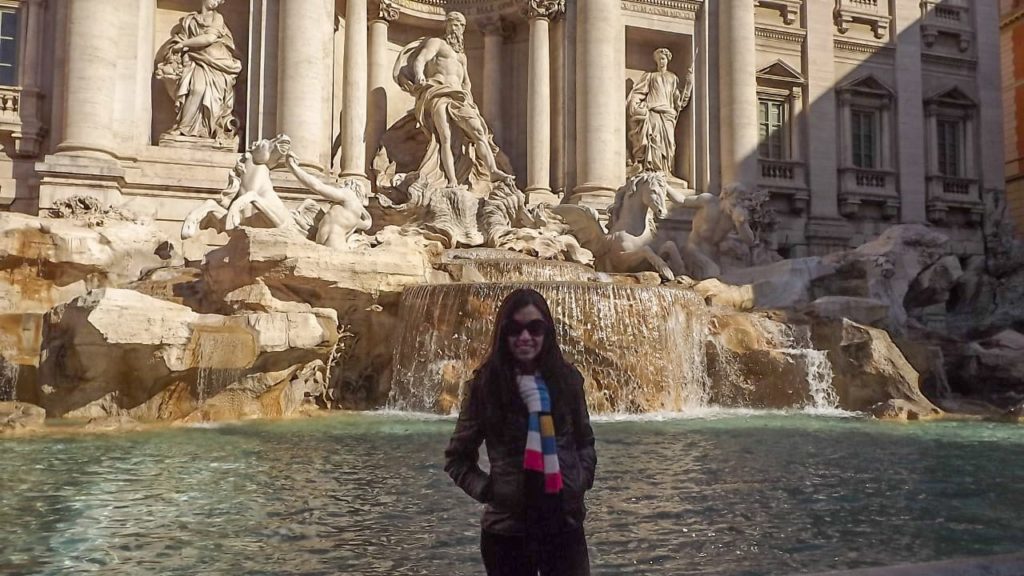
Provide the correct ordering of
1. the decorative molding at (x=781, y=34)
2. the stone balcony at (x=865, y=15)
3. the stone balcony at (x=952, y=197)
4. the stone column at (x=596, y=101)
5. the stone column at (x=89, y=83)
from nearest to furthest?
the stone column at (x=89, y=83)
the stone column at (x=596, y=101)
the decorative molding at (x=781, y=34)
the stone balcony at (x=865, y=15)
the stone balcony at (x=952, y=197)

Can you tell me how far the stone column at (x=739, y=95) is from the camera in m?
17.6

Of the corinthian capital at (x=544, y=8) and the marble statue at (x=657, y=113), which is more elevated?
the corinthian capital at (x=544, y=8)

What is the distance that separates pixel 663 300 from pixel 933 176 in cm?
1335

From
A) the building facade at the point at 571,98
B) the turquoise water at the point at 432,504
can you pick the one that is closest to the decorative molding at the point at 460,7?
the building facade at the point at 571,98

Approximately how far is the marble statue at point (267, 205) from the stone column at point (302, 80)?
2.81 metres

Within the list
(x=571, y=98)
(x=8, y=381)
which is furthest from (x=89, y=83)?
(x=571, y=98)

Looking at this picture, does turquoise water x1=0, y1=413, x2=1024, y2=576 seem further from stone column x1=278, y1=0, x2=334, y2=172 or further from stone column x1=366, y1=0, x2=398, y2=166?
stone column x1=366, y1=0, x2=398, y2=166

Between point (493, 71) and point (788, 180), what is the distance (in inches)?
276

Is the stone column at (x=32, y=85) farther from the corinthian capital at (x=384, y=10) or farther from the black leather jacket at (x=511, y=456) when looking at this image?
the black leather jacket at (x=511, y=456)

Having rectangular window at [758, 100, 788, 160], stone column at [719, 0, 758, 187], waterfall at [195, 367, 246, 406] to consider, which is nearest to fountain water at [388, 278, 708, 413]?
waterfall at [195, 367, 246, 406]

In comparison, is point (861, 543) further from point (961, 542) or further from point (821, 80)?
point (821, 80)

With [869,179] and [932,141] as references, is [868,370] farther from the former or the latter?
[932,141]

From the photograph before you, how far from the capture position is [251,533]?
13.3 feet

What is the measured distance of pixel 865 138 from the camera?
66.0 feet
